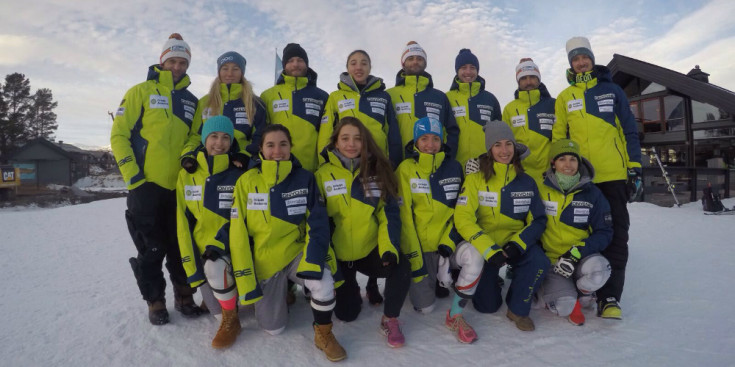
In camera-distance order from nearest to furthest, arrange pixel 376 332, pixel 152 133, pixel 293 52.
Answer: pixel 376 332 < pixel 152 133 < pixel 293 52

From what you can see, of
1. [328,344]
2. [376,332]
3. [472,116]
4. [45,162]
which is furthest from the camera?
[45,162]

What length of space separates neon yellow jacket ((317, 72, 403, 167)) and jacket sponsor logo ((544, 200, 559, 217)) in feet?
4.63

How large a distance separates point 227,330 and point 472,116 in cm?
315

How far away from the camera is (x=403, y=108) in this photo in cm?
387

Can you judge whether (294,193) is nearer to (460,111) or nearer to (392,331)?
(392,331)

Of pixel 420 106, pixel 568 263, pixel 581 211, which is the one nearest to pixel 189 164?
pixel 420 106

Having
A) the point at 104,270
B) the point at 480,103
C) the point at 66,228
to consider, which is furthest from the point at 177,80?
the point at 66,228

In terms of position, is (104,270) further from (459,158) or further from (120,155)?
(459,158)

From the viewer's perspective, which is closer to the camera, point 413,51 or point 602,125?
point 602,125

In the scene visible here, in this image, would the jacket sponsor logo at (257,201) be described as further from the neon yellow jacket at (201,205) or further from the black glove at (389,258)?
the black glove at (389,258)

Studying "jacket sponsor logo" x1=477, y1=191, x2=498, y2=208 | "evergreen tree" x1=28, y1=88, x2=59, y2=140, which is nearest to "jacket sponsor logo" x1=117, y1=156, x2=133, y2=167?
"jacket sponsor logo" x1=477, y1=191, x2=498, y2=208

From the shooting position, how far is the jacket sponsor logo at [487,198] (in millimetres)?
3139

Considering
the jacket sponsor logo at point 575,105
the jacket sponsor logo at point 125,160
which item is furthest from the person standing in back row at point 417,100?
the jacket sponsor logo at point 125,160

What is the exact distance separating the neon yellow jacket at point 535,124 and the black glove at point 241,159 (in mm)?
2697
